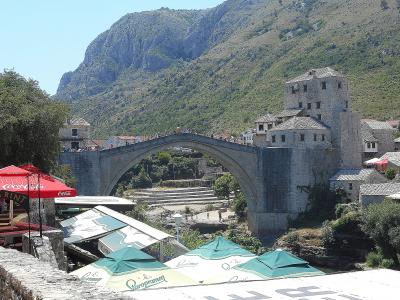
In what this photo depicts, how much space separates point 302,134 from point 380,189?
8.51 m

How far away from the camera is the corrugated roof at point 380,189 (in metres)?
40.4

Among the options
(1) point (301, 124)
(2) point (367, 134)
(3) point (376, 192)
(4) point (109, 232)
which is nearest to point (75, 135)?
(1) point (301, 124)

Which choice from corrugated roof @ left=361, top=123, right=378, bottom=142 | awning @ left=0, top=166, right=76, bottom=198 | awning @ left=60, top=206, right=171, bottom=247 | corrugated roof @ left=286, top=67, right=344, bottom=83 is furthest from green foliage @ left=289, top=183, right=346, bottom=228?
awning @ left=0, top=166, right=76, bottom=198

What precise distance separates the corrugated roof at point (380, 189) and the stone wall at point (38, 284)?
35.3 meters

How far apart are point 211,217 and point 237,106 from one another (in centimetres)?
3732

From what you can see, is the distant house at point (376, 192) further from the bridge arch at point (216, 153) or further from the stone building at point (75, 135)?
the stone building at point (75, 135)

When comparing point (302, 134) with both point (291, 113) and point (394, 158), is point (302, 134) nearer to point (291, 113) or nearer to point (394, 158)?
point (291, 113)

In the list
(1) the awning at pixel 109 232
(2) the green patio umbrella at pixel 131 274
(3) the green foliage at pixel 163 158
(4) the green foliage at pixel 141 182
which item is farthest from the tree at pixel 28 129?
(3) the green foliage at pixel 163 158

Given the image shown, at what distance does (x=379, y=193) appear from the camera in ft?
134

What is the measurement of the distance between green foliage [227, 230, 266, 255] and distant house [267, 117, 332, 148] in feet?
24.5

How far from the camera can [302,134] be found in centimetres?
4778

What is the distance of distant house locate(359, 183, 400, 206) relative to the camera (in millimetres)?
40406

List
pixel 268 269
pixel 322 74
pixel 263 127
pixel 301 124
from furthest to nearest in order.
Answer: pixel 263 127, pixel 322 74, pixel 301 124, pixel 268 269

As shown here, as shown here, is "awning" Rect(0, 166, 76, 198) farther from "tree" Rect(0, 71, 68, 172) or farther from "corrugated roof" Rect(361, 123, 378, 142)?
"corrugated roof" Rect(361, 123, 378, 142)
